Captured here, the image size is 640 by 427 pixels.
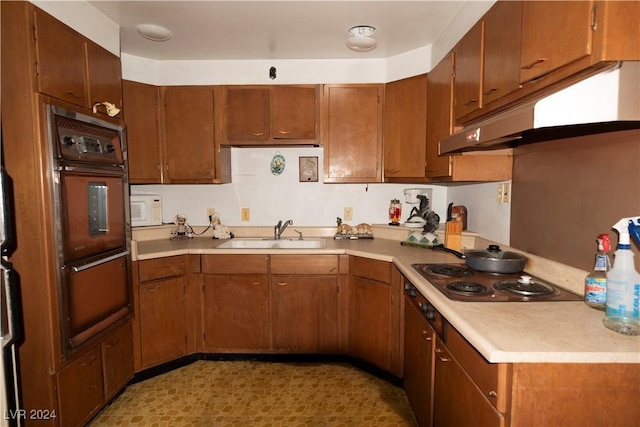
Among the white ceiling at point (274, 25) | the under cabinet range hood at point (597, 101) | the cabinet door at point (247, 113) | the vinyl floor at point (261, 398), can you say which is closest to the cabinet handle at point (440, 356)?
the vinyl floor at point (261, 398)

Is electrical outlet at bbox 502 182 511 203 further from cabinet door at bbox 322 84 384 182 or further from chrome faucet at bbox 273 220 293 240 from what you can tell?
chrome faucet at bbox 273 220 293 240

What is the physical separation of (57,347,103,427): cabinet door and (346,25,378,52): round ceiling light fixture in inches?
98.4

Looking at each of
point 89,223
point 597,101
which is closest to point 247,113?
point 89,223

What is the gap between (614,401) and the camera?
3.32ft

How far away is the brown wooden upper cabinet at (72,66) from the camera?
162 centimetres

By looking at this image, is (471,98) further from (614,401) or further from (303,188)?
(303,188)

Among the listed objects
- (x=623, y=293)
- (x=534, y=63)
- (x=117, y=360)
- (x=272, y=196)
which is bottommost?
(x=117, y=360)

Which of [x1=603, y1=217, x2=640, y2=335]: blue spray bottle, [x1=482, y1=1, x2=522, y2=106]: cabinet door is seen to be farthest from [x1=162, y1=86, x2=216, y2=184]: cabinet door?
[x1=603, y1=217, x2=640, y2=335]: blue spray bottle

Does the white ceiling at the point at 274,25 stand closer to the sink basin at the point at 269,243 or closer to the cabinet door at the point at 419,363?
the sink basin at the point at 269,243

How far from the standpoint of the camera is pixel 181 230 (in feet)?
10.0

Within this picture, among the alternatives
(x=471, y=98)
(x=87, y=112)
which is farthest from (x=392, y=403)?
(x=87, y=112)

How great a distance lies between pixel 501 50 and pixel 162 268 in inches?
94.8

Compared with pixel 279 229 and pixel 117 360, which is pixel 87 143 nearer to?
pixel 117 360

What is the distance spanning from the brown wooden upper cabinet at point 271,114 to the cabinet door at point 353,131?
0.13 meters
